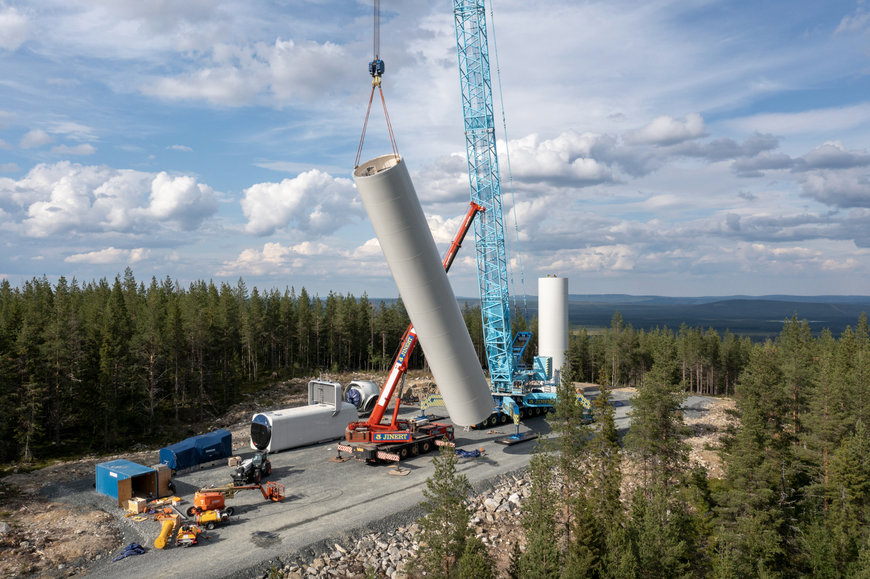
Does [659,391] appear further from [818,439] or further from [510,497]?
[818,439]

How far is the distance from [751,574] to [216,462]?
27.4 m

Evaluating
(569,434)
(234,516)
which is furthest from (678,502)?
(234,516)

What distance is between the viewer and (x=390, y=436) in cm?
3072

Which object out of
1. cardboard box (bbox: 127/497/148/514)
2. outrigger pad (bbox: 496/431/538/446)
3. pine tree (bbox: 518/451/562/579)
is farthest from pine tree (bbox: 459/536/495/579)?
outrigger pad (bbox: 496/431/538/446)

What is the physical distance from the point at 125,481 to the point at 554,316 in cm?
3675

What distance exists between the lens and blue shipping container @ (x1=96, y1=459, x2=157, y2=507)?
2412 cm

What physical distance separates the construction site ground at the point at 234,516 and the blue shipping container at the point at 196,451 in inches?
24.9

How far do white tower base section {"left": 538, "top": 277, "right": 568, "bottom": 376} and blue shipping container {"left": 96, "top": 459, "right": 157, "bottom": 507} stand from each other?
34734 millimetres

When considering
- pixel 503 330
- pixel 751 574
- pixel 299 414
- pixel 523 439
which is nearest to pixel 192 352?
pixel 299 414

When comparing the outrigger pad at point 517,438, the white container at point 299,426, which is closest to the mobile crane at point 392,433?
the white container at point 299,426

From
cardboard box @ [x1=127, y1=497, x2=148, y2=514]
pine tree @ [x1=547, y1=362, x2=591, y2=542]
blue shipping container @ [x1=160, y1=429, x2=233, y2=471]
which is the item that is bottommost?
cardboard box @ [x1=127, y1=497, x2=148, y2=514]

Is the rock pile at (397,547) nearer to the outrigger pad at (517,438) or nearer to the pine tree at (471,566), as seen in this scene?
the pine tree at (471,566)

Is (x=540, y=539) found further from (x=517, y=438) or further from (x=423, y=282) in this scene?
(x=517, y=438)

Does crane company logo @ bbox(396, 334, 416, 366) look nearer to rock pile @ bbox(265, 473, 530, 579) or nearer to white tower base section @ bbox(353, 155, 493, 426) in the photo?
white tower base section @ bbox(353, 155, 493, 426)
